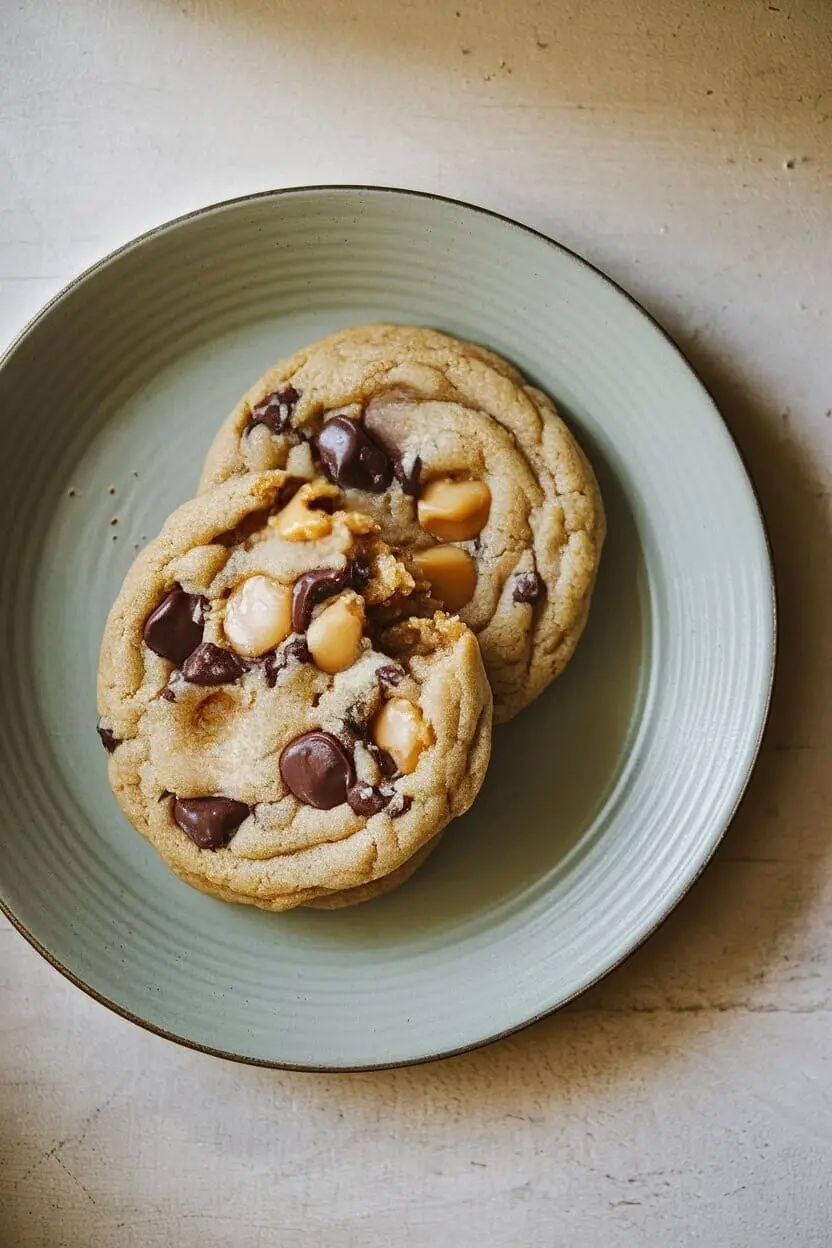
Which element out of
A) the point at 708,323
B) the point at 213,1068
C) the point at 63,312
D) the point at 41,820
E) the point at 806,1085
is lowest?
the point at 213,1068

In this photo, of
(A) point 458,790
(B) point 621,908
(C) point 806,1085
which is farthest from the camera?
(C) point 806,1085

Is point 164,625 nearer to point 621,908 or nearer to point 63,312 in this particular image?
point 63,312

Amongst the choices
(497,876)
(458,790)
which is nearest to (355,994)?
(497,876)

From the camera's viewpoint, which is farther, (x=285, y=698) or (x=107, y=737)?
(x=107, y=737)

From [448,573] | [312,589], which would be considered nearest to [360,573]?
[312,589]

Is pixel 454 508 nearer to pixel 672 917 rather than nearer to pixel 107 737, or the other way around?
pixel 107 737

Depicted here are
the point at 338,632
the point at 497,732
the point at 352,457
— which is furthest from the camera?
the point at 497,732
